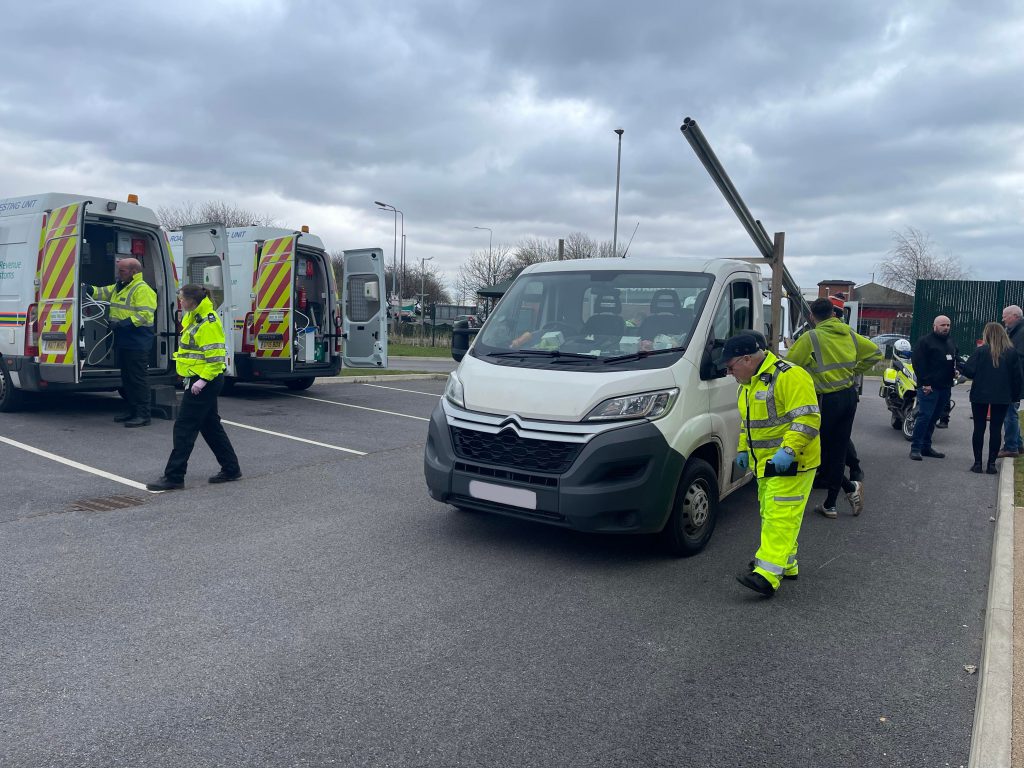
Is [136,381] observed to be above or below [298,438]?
above

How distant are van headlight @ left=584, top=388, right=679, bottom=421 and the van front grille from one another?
9.7 inches

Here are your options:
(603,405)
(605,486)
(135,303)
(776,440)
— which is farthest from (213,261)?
→ (776,440)

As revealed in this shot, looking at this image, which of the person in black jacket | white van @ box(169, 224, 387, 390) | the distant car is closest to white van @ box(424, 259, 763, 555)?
the person in black jacket

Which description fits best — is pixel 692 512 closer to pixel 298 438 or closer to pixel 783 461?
pixel 783 461

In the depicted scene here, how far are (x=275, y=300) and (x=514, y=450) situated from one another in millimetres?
8450

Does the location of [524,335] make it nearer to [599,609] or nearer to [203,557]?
[599,609]

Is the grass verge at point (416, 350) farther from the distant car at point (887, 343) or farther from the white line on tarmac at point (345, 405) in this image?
the distant car at point (887, 343)

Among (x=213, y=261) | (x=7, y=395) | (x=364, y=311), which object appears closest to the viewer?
(x=7, y=395)

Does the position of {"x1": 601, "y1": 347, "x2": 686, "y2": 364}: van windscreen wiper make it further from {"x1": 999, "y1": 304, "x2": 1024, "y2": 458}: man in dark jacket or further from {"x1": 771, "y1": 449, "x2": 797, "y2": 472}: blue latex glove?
{"x1": 999, "y1": 304, "x2": 1024, "y2": 458}: man in dark jacket

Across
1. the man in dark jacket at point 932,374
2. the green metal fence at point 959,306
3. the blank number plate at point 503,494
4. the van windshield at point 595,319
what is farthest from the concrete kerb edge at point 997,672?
the green metal fence at point 959,306

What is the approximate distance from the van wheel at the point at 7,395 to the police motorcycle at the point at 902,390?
11.7 meters

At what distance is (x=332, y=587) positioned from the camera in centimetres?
456

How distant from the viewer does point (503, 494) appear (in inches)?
198

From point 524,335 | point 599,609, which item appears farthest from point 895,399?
point 599,609
